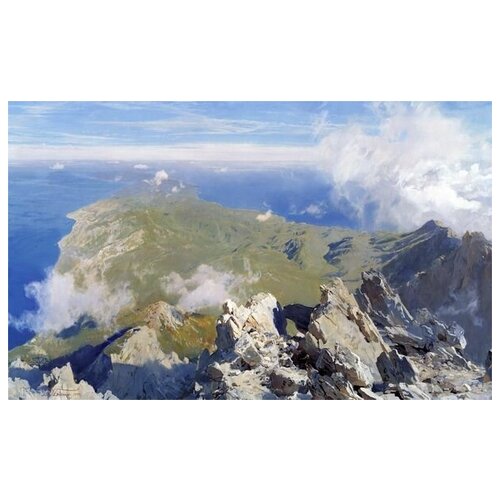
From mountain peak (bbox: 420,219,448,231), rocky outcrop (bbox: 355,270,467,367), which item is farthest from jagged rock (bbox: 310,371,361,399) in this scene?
mountain peak (bbox: 420,219,448,231)

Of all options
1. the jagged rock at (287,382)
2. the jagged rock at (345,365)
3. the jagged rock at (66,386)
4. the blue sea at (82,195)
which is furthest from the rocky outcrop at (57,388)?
the jagged rock at (345,365)

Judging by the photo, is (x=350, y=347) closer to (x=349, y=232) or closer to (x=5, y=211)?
(x=349, y=232)

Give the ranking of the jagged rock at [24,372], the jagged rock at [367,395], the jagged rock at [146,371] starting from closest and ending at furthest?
the jagged rock at [367,395]
the jagged rock at [146,371]
the jagged rock at [24,372]

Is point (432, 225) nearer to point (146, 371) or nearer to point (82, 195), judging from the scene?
point (146, 371)

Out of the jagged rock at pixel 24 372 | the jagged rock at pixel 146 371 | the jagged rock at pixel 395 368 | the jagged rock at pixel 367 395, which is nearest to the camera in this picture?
the jagged rock at pixel 367 395

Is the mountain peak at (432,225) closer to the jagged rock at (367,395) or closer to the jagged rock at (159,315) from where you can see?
the jagged rock at (367,395)

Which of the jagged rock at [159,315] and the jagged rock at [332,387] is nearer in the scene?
the jagged rock at [332,387]

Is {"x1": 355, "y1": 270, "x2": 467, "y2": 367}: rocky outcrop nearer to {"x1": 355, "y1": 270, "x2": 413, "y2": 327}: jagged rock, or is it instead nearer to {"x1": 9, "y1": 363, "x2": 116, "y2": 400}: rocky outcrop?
{"x1": 355, "y1": 270, "x2": 413, "y2": 327}: jagged rock
